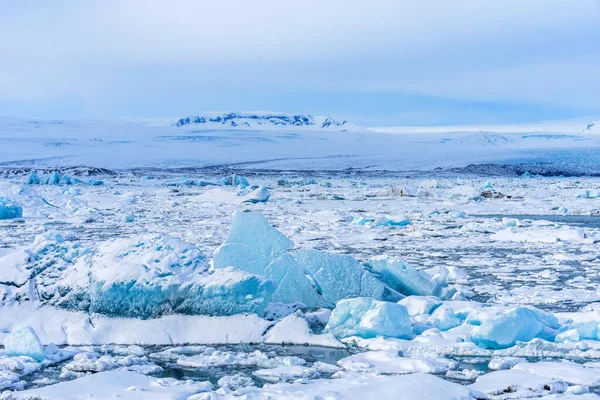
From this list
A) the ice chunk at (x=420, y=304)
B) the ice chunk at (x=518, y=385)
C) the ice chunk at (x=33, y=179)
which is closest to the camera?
the ice chunk at (x=518, y=385)

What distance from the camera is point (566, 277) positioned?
19.4 feet

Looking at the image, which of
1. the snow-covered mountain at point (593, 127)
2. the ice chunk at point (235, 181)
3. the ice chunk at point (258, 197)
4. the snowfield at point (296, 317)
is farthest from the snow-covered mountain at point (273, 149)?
the snow-covered mountain at point (593, 127)

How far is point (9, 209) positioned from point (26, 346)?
29.1 ft

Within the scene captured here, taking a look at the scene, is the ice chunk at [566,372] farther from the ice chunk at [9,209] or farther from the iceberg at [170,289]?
the ice chunk at [9,209]

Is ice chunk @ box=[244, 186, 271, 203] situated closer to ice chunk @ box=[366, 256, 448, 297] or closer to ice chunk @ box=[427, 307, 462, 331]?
ice chunk @ box=[366, 256, 448, 297]

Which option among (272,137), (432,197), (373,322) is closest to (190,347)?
(373,322)

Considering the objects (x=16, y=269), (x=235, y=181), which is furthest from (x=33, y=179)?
(x=16, y=269)

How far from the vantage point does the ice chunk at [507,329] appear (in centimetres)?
385

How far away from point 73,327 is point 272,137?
64.3 metres

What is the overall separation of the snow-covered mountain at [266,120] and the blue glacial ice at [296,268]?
3972 inches

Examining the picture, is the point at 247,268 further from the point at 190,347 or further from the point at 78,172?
the point at 78,172

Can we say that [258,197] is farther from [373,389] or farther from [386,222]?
[373,389]

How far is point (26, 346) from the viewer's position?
3.65 m

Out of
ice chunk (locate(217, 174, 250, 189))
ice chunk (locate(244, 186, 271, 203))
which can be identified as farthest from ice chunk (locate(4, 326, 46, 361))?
ice chunk (locate(217, 174, 250, 189))
